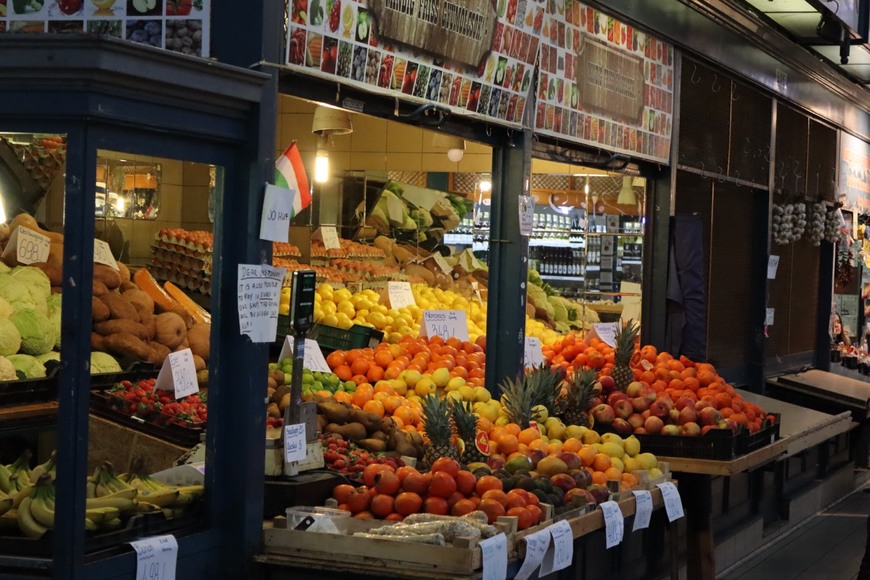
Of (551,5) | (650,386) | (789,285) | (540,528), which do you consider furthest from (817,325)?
(540,528)

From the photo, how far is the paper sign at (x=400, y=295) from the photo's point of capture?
26.9ft

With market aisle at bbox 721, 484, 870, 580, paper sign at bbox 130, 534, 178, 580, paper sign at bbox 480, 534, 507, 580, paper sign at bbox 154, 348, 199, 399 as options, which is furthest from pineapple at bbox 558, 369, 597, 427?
paper sign at bbox 130, 534, 178, 580

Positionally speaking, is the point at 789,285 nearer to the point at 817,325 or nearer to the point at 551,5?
the point at 817,325

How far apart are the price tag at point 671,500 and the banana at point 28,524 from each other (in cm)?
303

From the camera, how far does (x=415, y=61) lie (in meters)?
5.40

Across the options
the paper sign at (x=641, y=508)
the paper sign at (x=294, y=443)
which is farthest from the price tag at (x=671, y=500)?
the paper sign at (x=294, y=443)

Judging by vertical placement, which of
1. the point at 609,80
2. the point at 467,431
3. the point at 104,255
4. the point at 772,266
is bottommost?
the point at 467,431

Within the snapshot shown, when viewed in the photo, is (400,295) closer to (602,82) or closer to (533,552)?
(602,82)

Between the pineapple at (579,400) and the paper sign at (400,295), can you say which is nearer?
the pineapple at (579,400)

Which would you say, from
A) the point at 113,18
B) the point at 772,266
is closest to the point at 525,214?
the point at 113,18

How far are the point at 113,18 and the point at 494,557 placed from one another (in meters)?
2.24

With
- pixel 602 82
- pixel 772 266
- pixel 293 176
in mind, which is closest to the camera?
pixel 293 176

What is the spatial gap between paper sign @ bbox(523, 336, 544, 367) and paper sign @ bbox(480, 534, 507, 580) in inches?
114

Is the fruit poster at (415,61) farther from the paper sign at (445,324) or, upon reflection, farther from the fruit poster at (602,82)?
the paper sign at (445,324)
